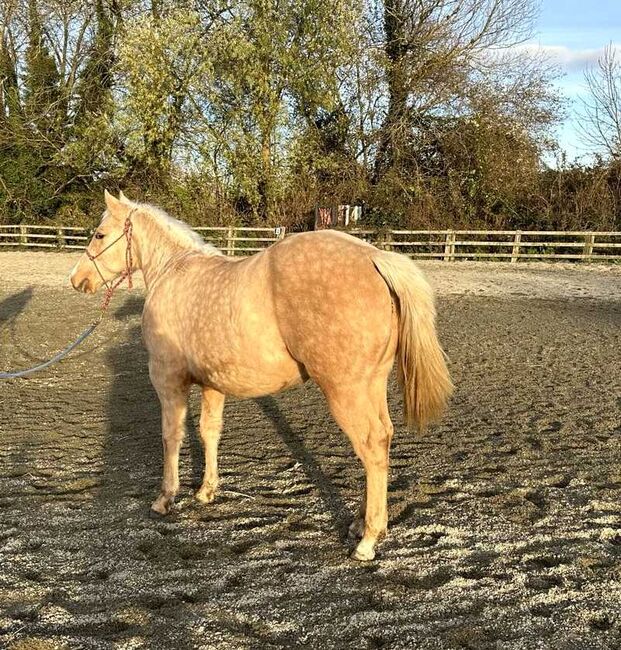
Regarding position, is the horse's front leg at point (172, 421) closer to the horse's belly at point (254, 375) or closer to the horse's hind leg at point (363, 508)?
the horse's belly at point (254, 375)

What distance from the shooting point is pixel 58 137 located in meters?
23.0

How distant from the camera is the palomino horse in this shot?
298cm

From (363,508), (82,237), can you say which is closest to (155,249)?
(363,508)

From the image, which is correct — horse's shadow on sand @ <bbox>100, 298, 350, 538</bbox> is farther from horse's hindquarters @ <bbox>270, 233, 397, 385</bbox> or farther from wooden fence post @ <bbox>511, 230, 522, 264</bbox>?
wooden fence post @ <bbox>511, 230, 522, 264</bbox>

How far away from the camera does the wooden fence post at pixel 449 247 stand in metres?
19.2

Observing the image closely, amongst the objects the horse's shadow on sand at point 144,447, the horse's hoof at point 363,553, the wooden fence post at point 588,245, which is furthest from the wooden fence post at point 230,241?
the horse's hoof at point 363,553

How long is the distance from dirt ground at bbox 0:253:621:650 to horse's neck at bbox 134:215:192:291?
1482 millimetres

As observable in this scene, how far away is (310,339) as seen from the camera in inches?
119

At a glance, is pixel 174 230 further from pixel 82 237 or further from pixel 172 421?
pixel 82 237

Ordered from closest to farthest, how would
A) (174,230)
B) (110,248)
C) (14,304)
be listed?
(174,230), (110,248), (14,304)

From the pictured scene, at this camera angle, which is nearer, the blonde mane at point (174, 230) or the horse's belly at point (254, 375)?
the horse's belly at point (254, 375)

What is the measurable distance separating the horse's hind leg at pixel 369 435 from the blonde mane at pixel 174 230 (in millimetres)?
1659

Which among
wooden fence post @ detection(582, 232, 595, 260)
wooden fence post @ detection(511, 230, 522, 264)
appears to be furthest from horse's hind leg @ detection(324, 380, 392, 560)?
wooden fence post @ detection(582, 232, 595, 260)

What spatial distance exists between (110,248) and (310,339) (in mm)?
2089
